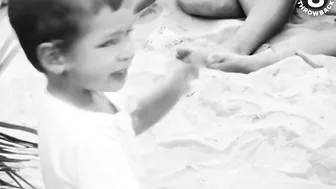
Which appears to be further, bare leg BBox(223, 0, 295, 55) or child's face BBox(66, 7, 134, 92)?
bare leg BBox(223, 0, 295, 55)

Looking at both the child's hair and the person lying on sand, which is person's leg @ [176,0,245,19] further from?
the child's hair

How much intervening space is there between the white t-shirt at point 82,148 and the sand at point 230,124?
0.03 meters

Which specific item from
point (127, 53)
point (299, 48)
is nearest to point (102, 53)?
point (127, 53)

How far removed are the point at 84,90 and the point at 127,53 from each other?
10 cm

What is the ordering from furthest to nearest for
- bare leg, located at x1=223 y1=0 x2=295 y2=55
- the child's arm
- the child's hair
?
bare leg, located at x1=223 y1=0 x2=295 y2=55, the child's arm, the child's hair

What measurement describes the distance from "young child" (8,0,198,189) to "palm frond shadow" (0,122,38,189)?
5cm

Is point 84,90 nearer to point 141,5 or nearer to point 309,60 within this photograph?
point 141,5

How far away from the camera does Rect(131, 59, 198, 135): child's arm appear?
90cm

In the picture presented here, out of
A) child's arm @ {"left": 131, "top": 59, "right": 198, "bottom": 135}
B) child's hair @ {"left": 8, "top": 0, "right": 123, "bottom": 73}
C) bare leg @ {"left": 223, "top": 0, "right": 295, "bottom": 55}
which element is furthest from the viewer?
bare leg @ {"left": 223, "top": 0, "right": 295, "bottom": 55}

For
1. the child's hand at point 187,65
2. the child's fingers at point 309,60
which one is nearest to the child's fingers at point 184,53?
the child's hand at point 187,65

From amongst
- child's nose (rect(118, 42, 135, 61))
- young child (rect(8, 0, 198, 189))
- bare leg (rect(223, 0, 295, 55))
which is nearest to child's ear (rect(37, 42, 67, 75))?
young child (rect(8, 0, 198, 189))

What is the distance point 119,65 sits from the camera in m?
0.88

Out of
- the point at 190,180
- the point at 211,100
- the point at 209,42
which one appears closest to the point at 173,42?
the point at 209,42

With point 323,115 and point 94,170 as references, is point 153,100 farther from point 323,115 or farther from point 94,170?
point 323,115
